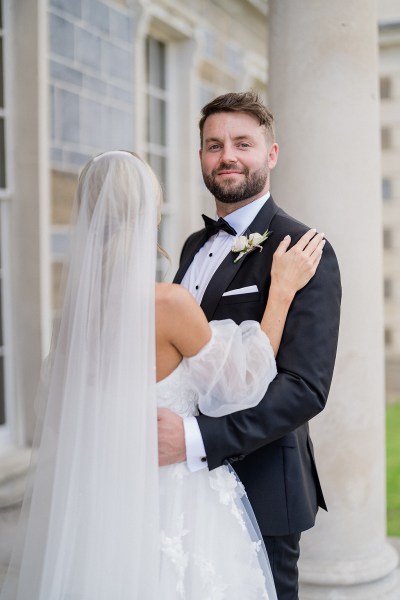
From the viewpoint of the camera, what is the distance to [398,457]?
23.1ft

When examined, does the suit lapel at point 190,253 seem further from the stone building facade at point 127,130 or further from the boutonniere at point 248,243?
the stone building facade at point 127,130

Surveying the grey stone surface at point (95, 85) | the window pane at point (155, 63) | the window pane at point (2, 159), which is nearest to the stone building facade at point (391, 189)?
the window pane at point (155, 63)

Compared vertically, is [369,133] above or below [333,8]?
below

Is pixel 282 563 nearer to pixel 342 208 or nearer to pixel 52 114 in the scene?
pixel 342 208

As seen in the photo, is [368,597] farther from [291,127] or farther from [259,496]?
[291,127]

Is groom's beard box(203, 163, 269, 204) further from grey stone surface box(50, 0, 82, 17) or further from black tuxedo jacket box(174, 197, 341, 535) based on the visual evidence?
grey stone surface box(50, 0, 82, 17)

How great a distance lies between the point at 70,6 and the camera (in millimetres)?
5742

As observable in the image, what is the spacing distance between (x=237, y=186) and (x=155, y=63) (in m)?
5.62

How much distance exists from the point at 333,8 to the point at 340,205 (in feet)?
2.57

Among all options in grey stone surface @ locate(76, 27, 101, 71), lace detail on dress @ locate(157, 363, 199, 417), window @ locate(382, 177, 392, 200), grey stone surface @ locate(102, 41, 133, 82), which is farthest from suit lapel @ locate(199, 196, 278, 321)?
window @ locate(382, 177, 392, 200)

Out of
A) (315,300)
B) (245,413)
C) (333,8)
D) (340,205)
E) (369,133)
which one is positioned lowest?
(245,413)

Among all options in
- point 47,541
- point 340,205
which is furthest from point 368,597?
point 47,541

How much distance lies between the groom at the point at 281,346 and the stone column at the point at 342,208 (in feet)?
2.53

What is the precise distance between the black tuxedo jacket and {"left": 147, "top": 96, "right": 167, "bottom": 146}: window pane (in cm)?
529
